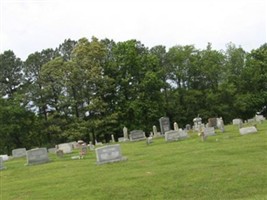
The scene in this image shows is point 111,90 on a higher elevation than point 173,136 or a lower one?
higher

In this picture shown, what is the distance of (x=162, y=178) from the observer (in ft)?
46.5

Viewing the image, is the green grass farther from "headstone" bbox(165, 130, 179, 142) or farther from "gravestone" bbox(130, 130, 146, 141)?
"gravestone" bbox(130, 130, 146, 141)

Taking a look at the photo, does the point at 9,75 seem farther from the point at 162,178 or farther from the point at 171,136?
the point at 162,178

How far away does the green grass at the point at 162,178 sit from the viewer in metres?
12.4

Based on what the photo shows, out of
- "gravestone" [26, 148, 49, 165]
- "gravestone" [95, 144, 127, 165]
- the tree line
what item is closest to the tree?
the tree line

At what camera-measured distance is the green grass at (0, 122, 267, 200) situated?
12359 mm

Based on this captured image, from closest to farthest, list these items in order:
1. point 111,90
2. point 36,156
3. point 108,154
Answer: point 108,154 < point 36,156 < point 111,90

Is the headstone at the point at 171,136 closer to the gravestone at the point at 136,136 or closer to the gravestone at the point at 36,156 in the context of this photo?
the gravestone at the point at 36,156

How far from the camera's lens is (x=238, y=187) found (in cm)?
1214

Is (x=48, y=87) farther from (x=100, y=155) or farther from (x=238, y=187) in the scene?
(x=238, y=187)

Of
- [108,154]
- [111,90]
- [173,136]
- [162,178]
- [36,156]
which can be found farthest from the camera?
[111,90]

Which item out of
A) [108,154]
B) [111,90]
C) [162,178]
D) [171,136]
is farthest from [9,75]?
[162,178]

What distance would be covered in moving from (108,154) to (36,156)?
20.2 feet

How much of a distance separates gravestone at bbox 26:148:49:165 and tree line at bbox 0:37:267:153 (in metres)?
22.5
